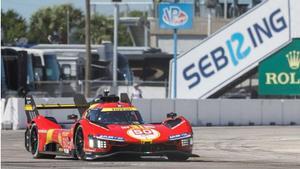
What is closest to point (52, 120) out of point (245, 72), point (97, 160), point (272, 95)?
point (97, 160)

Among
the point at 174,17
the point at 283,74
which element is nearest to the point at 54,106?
the point at 174,17

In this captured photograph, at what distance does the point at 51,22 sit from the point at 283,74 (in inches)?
1771

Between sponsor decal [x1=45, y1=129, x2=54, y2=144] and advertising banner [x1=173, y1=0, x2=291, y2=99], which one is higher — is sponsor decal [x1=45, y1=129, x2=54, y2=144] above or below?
below

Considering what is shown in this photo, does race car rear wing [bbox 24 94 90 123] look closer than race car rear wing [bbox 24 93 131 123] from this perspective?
No

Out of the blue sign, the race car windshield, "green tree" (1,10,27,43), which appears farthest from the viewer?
"green tree" (1,10,27,43)

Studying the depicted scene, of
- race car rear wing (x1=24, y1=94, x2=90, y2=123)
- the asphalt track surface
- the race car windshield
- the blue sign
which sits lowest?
the asphalt track surface

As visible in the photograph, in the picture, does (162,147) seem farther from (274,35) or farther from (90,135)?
(274,35)

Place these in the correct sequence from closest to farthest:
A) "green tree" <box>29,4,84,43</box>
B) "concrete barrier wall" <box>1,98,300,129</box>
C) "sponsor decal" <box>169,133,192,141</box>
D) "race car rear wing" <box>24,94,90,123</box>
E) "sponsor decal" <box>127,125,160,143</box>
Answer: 1. "sponsor decal" <box>127,125,160,143</box>
2. "sponsor decal" <box>169,133,192,141</box>
3. "race car rear wing" <box>24,94,90,123</box>
4. "concrete barrier wall" <box>1,98,300,129</box>
5. "green tree" <box>29,4,84,43</box>

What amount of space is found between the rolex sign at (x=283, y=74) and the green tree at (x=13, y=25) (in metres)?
40.6

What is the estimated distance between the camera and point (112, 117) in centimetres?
1750

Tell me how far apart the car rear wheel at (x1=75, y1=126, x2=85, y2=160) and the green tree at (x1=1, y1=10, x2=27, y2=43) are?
61174mm

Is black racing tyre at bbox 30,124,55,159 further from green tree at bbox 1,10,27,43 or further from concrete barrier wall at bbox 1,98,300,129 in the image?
green tree at bbox 1,10,27,43

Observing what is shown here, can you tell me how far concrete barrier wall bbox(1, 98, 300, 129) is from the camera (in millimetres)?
35031

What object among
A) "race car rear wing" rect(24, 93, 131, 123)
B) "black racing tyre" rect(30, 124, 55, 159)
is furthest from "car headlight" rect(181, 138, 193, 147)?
"black racing tyre" rect(30, 124, 55, 159)
